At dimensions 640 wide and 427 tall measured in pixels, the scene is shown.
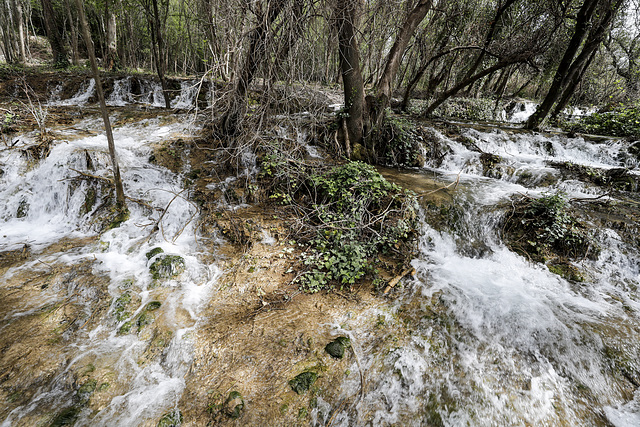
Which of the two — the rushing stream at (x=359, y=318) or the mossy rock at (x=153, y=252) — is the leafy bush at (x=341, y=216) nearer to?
the rushing stream at (x=359, y=318)

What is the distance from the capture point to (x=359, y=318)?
10.5 ft

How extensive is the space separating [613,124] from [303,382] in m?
13.8

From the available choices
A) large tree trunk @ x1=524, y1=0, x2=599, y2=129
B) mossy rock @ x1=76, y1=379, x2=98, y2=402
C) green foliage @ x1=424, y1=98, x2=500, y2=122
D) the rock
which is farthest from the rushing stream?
A: green foliage @ x1=424, y1=98, x2=500, y2=122

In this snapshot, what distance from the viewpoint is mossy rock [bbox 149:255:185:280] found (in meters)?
3.60

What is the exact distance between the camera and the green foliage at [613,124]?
9.05m

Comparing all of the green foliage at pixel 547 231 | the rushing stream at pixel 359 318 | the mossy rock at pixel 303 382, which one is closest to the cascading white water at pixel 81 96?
the rushing stream at pixel 359 318

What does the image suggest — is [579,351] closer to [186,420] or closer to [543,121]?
[186,420]

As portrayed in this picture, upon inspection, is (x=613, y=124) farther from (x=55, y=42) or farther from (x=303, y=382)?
(x=55, y=42)

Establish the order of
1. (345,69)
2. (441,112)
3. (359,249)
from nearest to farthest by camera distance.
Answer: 1. (359,249)
2. (345,69)
3. (441,112)

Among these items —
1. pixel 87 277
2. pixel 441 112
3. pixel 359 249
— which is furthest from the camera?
pixel 441 112

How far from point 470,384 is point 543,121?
10774mm

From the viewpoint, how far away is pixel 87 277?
347cm

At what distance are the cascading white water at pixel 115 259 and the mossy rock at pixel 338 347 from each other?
145 cm

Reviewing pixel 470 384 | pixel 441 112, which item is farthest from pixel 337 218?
pixel 441 112
